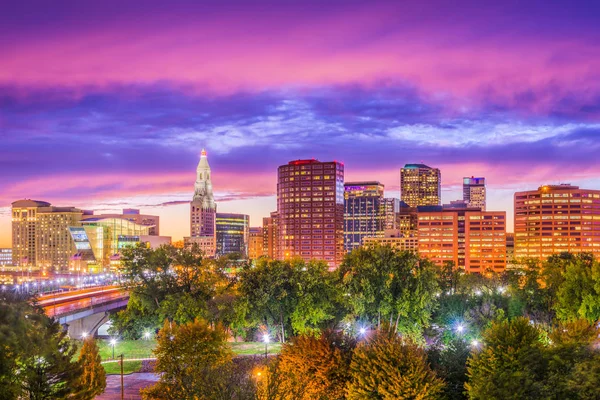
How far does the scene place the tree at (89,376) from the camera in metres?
38.2

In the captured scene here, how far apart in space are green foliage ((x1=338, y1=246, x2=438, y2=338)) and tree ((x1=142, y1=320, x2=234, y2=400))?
85.1ft

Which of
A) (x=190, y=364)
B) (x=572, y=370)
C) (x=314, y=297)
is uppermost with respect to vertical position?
(x=572, y=370)

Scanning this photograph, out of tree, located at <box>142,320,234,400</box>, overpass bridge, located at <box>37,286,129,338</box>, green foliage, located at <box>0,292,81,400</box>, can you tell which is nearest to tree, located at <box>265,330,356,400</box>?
tree, located at <box>142,320,234,400</box>

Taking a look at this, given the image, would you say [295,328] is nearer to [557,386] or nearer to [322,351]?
[322,351]

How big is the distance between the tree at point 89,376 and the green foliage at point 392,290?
31.6 metres

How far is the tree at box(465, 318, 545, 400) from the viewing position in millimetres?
36219

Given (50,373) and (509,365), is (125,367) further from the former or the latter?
(509,365)

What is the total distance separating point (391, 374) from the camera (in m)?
38.0

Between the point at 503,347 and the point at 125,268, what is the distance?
49314mm

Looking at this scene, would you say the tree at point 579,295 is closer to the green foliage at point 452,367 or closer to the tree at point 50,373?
the green foliage at point 452,367

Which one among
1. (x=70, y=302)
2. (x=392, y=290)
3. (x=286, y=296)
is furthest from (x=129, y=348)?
(x=392, y=290)

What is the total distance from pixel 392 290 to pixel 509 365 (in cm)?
2953

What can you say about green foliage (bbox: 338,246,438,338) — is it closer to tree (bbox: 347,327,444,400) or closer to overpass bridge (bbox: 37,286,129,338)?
tree (bbox: 347,327,444,400)

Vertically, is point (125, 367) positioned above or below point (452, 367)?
below
